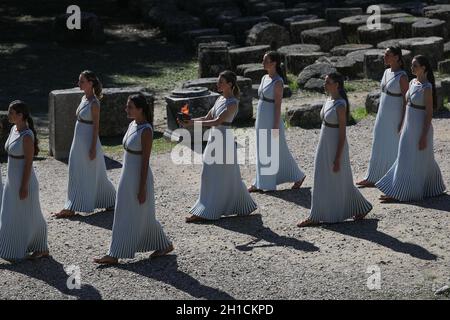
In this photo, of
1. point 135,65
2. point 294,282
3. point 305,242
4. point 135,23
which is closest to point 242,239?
point 305,242

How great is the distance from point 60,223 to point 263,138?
290 cm

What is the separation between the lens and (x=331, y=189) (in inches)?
504

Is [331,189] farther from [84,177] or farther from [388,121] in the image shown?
[84,177]

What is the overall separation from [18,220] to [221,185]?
2576mm

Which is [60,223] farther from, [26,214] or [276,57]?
[276,57]

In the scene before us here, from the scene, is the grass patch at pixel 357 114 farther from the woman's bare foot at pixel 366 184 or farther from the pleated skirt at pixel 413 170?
the pleated skirt at pixel 413 170

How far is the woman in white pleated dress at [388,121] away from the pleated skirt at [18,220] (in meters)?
4.69

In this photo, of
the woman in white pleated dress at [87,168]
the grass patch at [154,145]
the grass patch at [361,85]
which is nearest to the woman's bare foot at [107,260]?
the woman in white pleated dress at [87,168]

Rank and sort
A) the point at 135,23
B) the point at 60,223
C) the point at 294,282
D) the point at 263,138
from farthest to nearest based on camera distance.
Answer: the point at 135,23
the point at 263,138
the point at 60,223
the point at 294,282

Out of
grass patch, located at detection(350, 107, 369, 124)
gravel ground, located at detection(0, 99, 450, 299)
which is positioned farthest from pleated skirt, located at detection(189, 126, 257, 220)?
grass patch, located at detection(350, 107, 369, 124)

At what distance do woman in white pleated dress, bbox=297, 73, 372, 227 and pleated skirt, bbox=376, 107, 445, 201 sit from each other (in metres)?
0.91

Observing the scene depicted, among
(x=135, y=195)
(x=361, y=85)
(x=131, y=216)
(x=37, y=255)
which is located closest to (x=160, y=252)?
(x=131, y=216)

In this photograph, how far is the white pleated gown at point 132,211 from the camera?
11375 mm

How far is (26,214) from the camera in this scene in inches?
461
